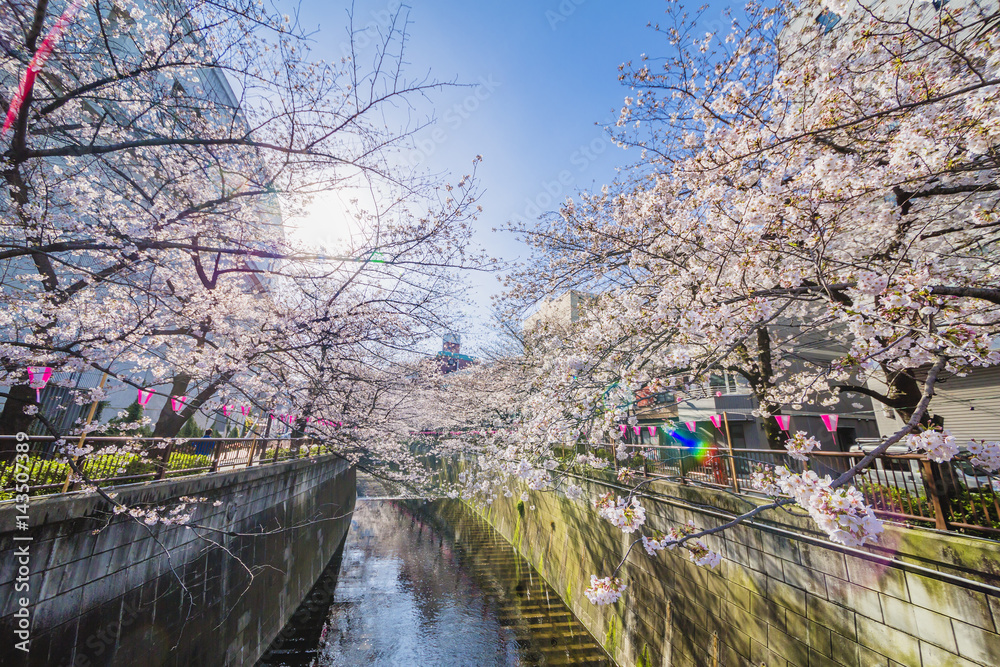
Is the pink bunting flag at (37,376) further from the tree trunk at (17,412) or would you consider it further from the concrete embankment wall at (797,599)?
the concrete embankment wall at (797,599)

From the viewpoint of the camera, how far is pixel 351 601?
47.5ft

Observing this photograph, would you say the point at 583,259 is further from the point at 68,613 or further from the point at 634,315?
the point at 68,613

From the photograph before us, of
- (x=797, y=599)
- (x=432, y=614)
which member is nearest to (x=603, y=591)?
(x=797, y=599)

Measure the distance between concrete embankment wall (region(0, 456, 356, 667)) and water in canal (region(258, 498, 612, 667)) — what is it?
207cm

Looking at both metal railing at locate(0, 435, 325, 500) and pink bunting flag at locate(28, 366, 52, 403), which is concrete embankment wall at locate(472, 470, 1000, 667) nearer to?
metal railing at locate(0, 435, 325, 500)

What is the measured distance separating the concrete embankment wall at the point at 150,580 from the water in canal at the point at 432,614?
207 cm

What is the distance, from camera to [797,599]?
5.70 m

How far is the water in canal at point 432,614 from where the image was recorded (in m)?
10.9

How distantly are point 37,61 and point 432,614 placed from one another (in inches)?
645

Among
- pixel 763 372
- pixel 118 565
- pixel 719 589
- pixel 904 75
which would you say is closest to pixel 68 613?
pixel 118 565

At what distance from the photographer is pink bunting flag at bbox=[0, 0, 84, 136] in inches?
144

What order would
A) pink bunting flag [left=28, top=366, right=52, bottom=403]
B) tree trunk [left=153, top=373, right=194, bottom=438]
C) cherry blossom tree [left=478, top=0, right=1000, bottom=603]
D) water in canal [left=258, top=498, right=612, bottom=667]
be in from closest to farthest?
cherry blossom tree [left=478, top=0, right=1000, bottom=603] < pink bunting flag [left=28, top=366, right=52, bottom=403] < tree trunk [left=153, top=373, right=194, bottom=438] < water in canal [left=258, top=498, right=612, bottom=667]

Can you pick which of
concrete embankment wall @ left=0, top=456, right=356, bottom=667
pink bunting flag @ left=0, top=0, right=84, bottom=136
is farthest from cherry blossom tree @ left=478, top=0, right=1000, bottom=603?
pink bunting flag @ left=0, top=0, right=84, bottom=136

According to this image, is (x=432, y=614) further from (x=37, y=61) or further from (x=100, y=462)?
(x=37, y=61)
